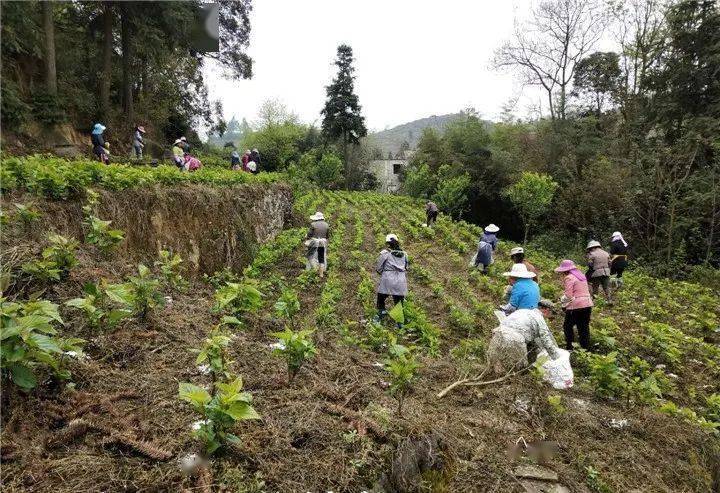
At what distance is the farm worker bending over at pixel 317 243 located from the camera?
1118 centimetres

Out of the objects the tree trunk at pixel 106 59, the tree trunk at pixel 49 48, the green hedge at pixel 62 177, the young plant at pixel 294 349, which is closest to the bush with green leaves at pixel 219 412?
the young plant at pixel 294 349

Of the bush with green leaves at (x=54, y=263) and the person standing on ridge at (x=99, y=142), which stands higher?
the person standing on ridge at (x=99, y=142)

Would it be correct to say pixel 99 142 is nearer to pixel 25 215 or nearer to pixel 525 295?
pixel 25 215

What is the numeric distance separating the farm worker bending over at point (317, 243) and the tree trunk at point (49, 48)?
10.2 metres

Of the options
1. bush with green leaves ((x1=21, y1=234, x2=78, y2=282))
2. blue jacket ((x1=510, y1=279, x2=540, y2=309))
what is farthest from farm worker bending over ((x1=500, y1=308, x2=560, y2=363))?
bush with green leaves ((x1=21, y1=234, x2=78, y2=282))

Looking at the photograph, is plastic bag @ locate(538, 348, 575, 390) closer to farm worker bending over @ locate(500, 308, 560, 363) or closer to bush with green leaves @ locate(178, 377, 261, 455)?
farm worker bending over @ locate(500, 308, 560, 363)

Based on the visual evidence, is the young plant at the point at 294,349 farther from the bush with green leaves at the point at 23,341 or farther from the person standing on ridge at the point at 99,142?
the person standing on ridge at the point at 99,142

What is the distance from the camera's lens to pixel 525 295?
538 cm

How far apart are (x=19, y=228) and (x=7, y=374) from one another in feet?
8.85

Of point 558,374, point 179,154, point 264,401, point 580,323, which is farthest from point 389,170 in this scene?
point 264,401

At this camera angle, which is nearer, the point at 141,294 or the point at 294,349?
the point at 294,349

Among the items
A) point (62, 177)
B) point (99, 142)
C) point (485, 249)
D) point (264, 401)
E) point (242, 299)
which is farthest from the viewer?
point (485, 249)

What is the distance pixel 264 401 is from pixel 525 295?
358 centimetres

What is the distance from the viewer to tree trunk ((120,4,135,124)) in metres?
16.2
